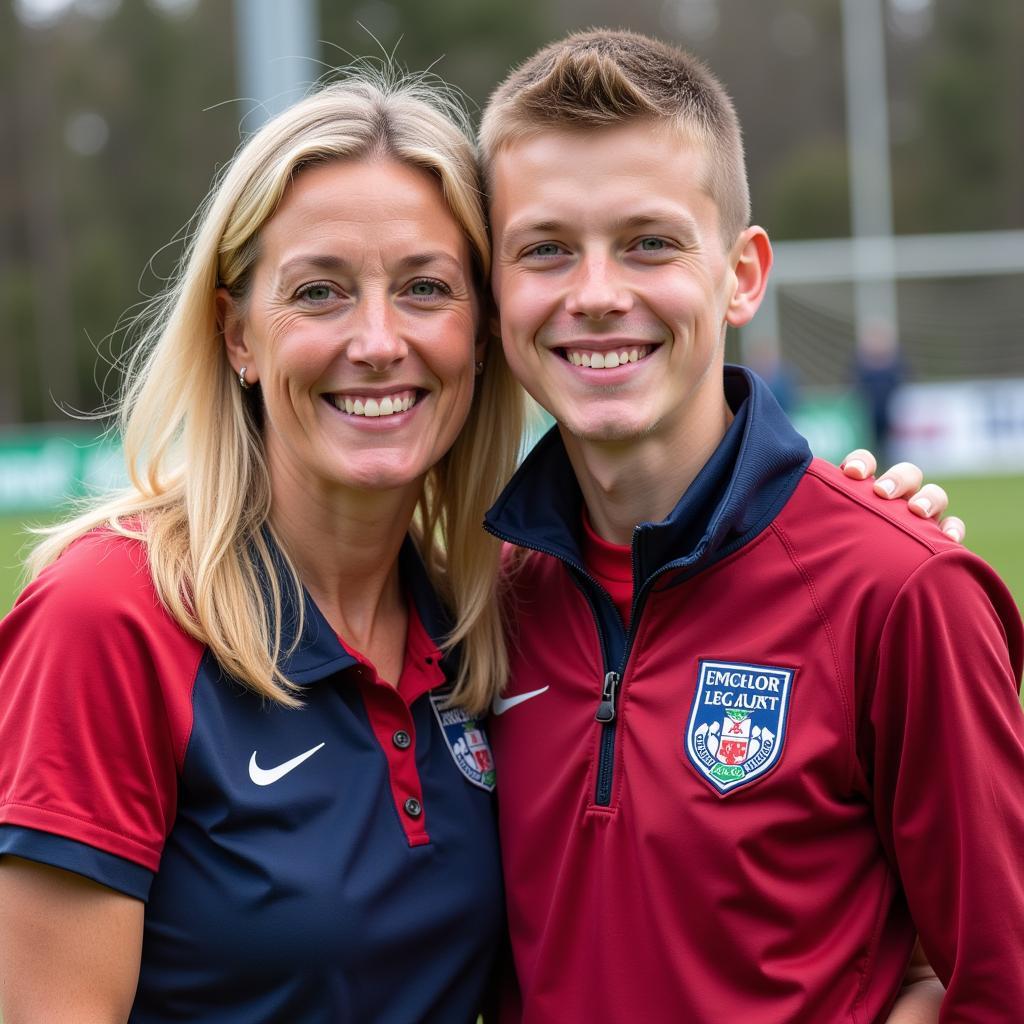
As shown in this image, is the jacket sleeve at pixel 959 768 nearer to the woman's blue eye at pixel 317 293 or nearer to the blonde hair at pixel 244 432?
the blonde hair at pixel 244 432

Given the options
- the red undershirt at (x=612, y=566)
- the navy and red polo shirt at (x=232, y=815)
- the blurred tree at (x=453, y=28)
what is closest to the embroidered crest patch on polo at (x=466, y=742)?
the navy and red polo shirt at (x=232, y=815)

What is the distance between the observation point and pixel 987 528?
14.2 metres

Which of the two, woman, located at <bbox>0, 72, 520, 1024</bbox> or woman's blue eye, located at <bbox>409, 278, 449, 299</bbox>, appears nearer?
woman, located at <bbox>0, 72, 520, 1024</bbox>

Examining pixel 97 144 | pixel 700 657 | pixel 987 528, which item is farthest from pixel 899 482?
pixel 97 144

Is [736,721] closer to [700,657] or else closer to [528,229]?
[700,657]

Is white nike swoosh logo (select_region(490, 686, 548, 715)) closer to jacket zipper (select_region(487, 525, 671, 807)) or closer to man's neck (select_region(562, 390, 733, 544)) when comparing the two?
jacket zipper (select_region(487, 525, 671, 807))

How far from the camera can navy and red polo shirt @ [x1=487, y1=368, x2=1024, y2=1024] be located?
2377mm

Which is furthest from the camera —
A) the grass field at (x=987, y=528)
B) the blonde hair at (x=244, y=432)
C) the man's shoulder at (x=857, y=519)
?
the grass field at (x=987, y=528)

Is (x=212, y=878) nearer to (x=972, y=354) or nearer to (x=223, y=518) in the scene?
(x=223, y=518)

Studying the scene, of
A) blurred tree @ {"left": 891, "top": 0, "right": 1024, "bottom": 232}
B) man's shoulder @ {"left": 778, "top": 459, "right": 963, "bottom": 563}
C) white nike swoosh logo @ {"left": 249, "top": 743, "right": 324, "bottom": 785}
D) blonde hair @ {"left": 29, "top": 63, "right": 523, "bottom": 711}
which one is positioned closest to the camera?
man's shoulder @ {"left": 778, "top": 459, "right": 963, "bottom": 563}

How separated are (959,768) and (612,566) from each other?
77 centimetres

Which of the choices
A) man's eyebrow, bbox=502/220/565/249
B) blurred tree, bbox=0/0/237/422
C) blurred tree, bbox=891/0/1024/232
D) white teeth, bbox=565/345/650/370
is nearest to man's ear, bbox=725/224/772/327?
white teeth, bbox=565/345/650/370

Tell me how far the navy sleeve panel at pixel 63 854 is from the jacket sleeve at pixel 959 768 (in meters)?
1.22

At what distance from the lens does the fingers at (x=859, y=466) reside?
278 cm
